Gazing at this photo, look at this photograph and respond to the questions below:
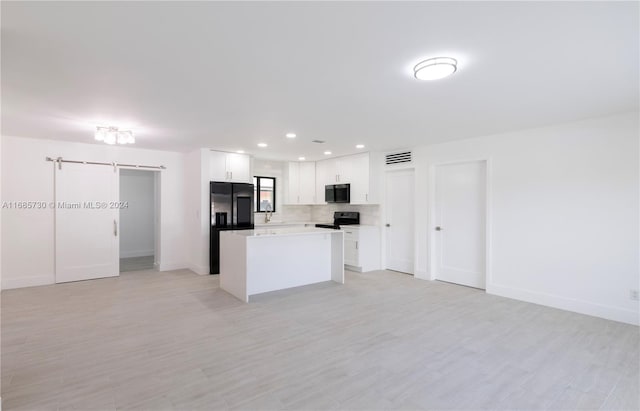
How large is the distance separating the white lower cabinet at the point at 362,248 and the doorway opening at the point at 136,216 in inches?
200

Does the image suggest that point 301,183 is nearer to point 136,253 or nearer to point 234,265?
point 234,265

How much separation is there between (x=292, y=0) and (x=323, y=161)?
586cm

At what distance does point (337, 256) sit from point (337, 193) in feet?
6.37

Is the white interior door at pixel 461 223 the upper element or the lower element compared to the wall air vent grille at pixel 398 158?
lower

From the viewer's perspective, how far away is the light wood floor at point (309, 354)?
220cm

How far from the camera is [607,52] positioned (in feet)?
7.14

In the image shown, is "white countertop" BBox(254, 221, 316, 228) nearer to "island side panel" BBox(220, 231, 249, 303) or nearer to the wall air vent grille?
"island side panel" BBox(220, 231, 249, 303)

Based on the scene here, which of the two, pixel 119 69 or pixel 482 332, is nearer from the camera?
pixel 119 69

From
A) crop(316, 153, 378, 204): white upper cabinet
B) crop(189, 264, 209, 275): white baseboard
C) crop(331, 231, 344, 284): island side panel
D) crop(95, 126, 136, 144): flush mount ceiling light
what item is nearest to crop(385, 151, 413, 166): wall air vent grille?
crop(316, 153, 378, 204): white upper cabinet

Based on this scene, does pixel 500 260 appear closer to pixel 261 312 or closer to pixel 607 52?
pixel 607 52

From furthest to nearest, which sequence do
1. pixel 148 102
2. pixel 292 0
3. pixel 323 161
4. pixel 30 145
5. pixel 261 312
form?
1. pixel 323 161
2. pixel 30 145
3. pixel 261 312
4. pixel 148 102
5. pixel 292 0

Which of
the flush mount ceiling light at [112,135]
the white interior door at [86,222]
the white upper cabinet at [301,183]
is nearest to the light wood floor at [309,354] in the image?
the white interior door at [86,222]

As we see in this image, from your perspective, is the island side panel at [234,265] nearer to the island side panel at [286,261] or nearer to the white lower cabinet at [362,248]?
the island side panel at [286,261]

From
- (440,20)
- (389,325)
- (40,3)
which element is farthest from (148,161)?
(440,20)
